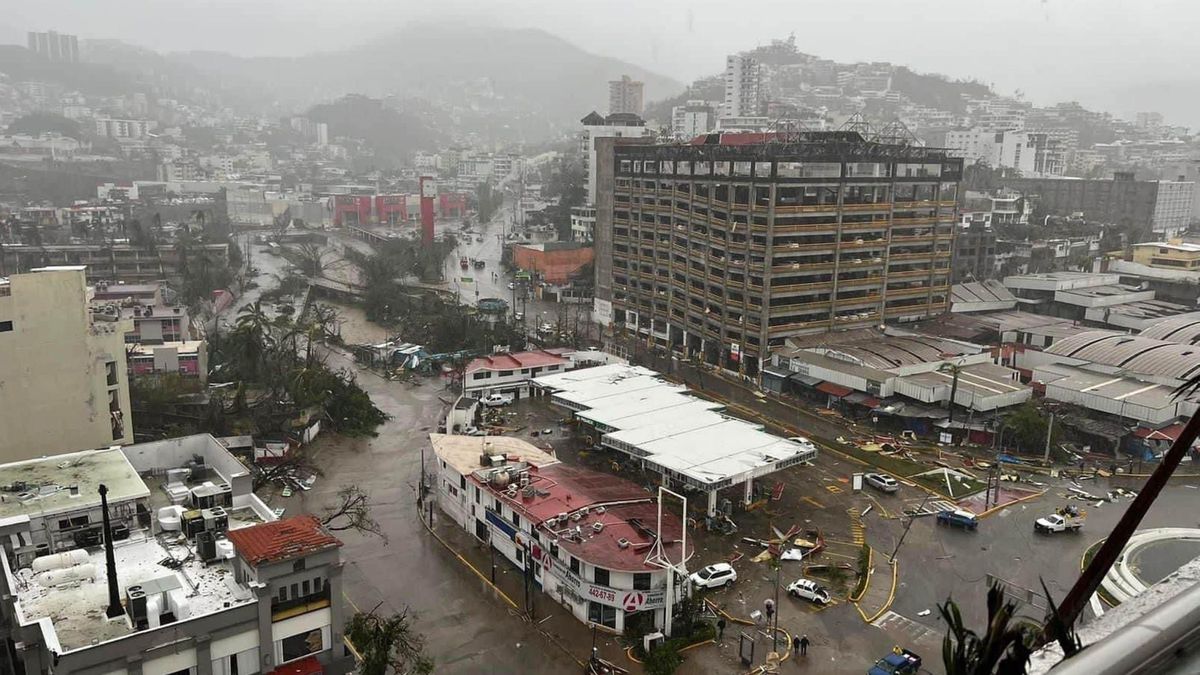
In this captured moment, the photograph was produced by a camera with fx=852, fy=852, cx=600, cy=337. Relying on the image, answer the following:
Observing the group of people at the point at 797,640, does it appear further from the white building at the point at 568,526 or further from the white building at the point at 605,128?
→ the white building at the point at 605,128

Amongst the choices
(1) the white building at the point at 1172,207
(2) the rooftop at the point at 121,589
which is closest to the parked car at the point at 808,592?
(2) the rooftop at the point at 121,589

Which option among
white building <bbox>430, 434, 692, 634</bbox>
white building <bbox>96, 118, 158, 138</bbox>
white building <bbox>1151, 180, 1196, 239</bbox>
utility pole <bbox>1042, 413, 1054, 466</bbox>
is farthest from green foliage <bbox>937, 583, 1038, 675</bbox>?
white building <bbox>96, 118, 158, 138</bbox>

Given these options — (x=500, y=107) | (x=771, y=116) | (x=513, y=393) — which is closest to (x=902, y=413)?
(x=513, y=393)

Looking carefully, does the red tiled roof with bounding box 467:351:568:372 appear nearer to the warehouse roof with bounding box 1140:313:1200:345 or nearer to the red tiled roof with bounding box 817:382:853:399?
the red tiled roof with bounding box 817:382:853:399

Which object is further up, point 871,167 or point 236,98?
point 236,98

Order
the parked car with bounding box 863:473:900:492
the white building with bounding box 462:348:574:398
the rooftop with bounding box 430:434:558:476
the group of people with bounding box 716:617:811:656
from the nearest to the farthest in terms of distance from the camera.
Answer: the group of people with bounding box 716:617:811:656 → the rooftop with bounding box 430:434:558:476 → the parked car with bounding box 863:473:900:492 → the white building with bounding box 462:348:574:398

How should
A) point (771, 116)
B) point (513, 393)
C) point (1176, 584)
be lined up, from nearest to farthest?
point (1176, 584), point (513, 393), point (771, 116)

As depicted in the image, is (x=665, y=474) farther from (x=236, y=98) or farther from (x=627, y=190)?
(x=236, y=98)
